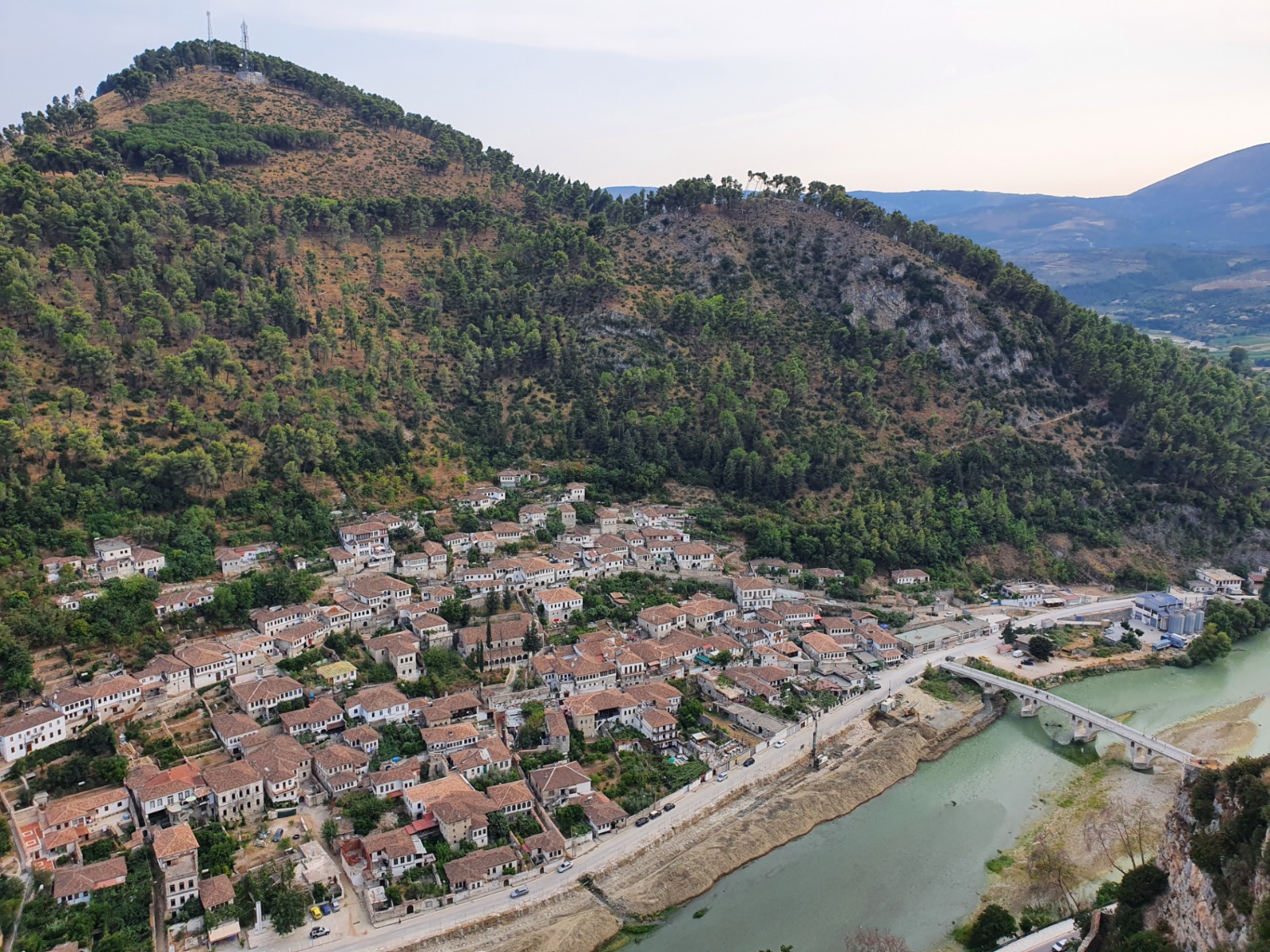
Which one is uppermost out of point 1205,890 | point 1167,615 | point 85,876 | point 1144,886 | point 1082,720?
point 1205,890

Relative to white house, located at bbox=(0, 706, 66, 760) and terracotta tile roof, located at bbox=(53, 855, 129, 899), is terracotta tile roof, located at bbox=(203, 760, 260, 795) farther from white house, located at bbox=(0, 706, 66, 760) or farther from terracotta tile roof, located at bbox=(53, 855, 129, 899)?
white house, located at bbox=(0, 706, 66, 760)

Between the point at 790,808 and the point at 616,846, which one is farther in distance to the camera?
the point at 790,808

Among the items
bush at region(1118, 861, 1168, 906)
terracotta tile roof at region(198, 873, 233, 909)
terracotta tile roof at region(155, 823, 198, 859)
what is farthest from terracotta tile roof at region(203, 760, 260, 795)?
bush at region(1118, 861, 1168, 906)

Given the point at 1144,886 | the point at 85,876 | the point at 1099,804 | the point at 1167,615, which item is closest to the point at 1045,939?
the point at 1144,886

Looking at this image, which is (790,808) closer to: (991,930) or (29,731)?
(991,930)

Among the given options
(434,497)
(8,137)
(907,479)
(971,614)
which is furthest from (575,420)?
(8,137)

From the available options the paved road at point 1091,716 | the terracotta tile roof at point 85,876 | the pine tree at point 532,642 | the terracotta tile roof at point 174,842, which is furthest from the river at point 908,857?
the terracotta tile roof at point 85,876

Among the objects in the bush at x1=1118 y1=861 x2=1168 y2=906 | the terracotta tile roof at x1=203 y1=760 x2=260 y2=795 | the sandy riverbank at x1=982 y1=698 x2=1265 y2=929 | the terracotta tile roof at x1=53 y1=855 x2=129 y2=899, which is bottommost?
the sandy riverbank at x1=982 y1=698 x2=1265 y2=929

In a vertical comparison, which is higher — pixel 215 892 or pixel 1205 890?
pixel 1205 890
